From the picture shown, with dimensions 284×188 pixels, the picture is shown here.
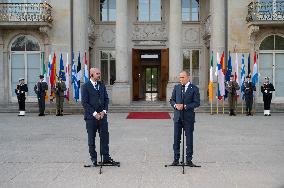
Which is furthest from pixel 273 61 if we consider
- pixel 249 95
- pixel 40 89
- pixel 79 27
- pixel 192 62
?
pixel 40 89

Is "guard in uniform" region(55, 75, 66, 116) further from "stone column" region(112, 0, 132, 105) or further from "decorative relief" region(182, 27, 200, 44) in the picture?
"decorative relief" region(182, 27, 200, 44)

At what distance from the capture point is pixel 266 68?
24203 millimetres

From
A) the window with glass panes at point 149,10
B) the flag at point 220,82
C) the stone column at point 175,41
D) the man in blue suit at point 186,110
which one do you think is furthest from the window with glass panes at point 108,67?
the man in blue suit at point 186,110

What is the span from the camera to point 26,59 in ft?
80.3

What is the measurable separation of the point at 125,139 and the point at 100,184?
5091mm

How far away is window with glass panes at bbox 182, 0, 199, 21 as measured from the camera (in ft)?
89.1

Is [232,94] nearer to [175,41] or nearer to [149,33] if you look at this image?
[175,41]

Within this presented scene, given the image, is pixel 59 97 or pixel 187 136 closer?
pixel 187 136

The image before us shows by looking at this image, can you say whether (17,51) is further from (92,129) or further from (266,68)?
(92,129)

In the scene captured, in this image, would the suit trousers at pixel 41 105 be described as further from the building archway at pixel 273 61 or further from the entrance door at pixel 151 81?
the entrance door at pixel 151 81

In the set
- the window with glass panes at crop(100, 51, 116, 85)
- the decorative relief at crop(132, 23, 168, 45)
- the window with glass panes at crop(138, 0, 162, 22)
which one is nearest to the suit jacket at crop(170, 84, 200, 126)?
the decorative relief at crop(132, 23, 168, 45)

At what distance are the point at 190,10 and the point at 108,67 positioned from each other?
6.52 m

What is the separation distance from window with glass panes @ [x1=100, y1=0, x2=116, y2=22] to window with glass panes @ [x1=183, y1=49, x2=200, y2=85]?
5.27 m

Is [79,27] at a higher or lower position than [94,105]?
higher
